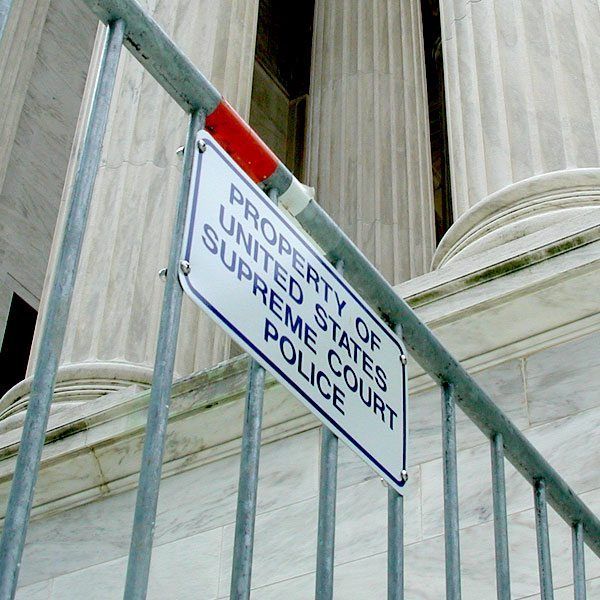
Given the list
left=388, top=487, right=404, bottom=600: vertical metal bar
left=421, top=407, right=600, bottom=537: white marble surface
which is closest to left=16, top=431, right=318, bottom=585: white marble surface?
left=421, top=407, right=600, bottom=537: white marble surface

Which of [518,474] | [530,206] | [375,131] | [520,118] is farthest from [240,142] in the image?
[375,131]

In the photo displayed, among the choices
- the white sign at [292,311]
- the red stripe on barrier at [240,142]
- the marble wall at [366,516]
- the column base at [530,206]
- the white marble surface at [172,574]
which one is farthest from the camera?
the column base at [530,206]

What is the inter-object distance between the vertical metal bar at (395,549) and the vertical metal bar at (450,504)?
30 cm

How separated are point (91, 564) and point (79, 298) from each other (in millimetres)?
2529

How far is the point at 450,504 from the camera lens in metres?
4.00

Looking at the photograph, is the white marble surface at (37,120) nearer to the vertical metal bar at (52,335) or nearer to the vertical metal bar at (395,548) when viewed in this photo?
the vertical metal bar at (395,548)

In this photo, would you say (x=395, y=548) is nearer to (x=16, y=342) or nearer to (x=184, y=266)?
(x=184, y=266)

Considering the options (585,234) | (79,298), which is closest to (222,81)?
(79,298)

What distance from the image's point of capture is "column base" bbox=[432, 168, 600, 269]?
8211 mm

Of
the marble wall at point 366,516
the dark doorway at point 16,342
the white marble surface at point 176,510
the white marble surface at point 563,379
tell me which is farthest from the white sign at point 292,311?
the dark doorway at point 16,342

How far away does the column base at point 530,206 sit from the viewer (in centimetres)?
821

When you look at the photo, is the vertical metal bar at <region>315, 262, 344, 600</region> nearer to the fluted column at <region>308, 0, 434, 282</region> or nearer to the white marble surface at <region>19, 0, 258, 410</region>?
the white marble surface at <region>19, 0, 258, 410</region>

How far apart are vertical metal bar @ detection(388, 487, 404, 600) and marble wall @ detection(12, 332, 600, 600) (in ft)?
9.25

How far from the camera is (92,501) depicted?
348 inches
